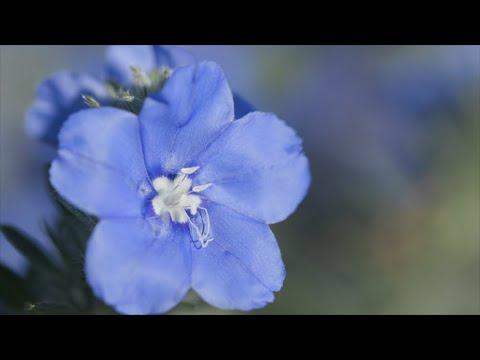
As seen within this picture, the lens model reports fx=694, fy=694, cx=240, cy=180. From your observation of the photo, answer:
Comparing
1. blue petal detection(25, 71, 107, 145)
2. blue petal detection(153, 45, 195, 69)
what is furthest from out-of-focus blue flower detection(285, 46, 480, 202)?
blue petal detection(25, 71, 107, 145)

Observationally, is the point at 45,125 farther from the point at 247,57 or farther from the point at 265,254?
the point at 247,57

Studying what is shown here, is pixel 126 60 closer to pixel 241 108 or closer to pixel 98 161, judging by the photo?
pixel 241 108

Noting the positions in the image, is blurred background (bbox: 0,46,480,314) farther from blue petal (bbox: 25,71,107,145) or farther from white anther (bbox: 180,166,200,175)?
white anther (bbox: 180,166,200,175)

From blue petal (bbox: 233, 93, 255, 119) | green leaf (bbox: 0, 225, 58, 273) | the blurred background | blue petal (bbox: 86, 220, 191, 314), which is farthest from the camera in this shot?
the blurred background

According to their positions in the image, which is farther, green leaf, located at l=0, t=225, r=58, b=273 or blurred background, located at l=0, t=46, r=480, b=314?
blurred background, located at l=0, t=46, r=480, b=314

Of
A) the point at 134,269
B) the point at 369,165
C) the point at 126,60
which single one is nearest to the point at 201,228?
the point at 134,269

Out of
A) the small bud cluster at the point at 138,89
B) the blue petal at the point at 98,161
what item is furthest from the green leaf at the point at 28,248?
the blue petal at the point at 98,161

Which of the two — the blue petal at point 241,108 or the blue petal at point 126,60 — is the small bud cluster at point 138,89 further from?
the blue petal at point 126,60
